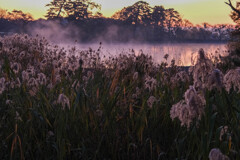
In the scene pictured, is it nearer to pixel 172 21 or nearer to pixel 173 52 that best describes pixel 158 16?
pixel 172 21

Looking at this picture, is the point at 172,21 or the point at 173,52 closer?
the point at 173,52

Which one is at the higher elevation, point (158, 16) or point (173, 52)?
point (158, 16)

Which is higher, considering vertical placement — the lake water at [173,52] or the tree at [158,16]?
the tree at [158,16]

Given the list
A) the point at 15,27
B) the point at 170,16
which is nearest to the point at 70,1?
the point at 15,27

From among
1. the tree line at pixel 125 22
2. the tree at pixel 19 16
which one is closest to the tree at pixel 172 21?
the tree line at pixel 125 22

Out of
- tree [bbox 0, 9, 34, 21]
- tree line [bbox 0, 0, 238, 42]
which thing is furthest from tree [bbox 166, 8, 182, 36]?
tree [bbox 0, 9, 34, 21]

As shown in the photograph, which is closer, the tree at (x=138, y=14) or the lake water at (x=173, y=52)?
the lake water at (x=173, y=52)

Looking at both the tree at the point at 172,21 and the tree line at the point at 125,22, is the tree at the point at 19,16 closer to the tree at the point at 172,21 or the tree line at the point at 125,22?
the tree line at the point at 125,22

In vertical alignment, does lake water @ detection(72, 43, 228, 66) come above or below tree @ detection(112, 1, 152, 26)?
below

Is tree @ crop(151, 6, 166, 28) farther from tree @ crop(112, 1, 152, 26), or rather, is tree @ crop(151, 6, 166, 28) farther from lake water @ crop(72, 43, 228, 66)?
lake water @ crop(72, 43, 228, 66)

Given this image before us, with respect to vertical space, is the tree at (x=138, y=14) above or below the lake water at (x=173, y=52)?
above

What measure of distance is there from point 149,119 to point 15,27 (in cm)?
8374

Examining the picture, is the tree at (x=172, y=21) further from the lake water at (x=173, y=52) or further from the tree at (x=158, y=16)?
the lake water at (x=173, y=52)

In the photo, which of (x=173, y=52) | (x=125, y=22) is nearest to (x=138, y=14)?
(x=125, y=22)
